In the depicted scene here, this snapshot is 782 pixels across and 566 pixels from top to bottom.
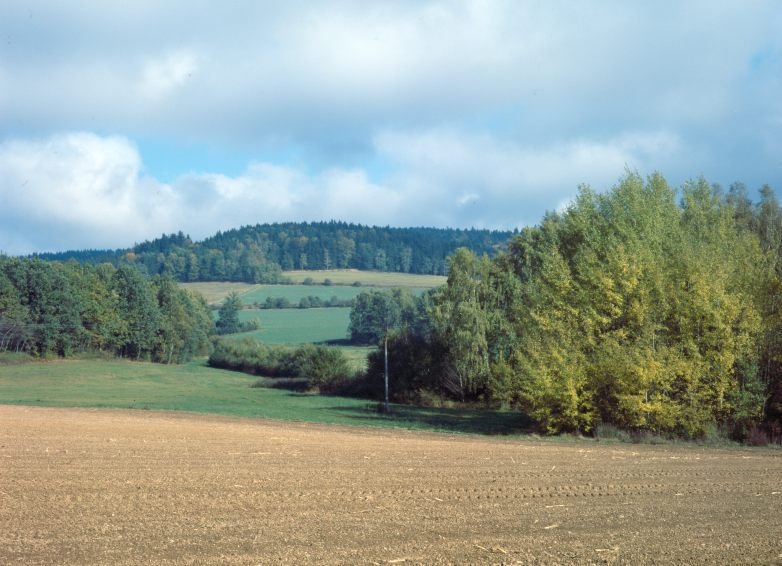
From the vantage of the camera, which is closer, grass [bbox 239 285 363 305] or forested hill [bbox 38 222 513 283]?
grass [bbox 239 285 363 305]

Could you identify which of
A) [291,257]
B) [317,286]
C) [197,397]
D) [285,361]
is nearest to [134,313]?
[285,361]

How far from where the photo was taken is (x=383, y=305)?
10644 centimetres

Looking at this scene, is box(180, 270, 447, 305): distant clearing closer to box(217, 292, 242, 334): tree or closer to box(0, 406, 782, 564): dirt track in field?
box(217, 292, 242, 334): tree

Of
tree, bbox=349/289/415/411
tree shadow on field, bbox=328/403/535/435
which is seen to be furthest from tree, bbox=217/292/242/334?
tree shadow on field, bbox=328/403/535/435

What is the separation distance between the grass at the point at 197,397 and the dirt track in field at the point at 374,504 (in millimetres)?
17524

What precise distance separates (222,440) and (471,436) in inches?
519

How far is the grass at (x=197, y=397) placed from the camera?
161 ft

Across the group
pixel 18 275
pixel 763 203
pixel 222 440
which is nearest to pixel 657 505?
pixel 222 440

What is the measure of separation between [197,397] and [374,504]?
2274 inches

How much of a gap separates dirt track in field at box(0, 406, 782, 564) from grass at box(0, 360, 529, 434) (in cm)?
1752

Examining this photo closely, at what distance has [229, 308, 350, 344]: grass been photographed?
11888 centimetres

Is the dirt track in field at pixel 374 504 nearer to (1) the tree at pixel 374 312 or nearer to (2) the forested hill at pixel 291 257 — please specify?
(1) the tree at pixel 374 312

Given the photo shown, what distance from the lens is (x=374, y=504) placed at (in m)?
16.6

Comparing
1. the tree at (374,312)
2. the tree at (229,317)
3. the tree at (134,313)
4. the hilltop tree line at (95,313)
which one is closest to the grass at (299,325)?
the tree at (229,317)
